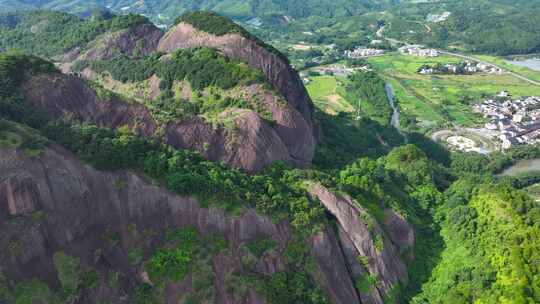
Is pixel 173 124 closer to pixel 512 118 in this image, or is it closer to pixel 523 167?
pixel 523 167

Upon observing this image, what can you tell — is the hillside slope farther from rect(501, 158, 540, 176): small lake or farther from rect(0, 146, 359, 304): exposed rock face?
rect(501, 158, 540, 176): small lake

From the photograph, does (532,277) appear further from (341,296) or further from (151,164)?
(151,164)

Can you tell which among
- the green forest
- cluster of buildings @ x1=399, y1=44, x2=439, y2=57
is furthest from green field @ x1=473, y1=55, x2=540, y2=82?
the green forest

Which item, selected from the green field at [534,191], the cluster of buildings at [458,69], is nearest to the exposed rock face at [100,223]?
the green field at [534,191]

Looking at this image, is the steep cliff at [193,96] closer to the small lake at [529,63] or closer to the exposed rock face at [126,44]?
the exposed rock face at [126,44]

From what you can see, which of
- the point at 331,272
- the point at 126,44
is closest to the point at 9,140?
the point at 331,272

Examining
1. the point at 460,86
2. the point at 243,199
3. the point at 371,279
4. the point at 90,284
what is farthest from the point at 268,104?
the point at 460,86
